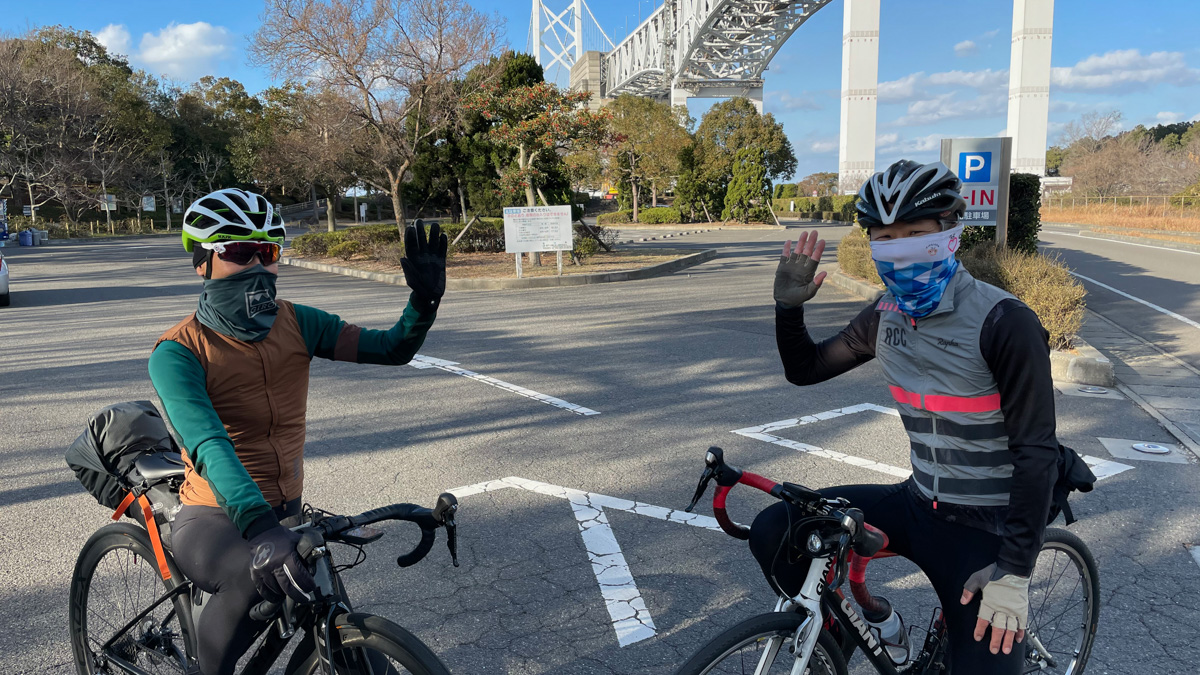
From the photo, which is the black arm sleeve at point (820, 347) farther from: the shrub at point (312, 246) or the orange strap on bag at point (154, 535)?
the shrub at point (312, 246)

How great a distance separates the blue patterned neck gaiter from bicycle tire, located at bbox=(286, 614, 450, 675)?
148cm

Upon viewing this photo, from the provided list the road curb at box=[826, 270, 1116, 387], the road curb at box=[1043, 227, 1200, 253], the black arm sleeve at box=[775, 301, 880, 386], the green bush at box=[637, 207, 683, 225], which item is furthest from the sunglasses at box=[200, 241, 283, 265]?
the green bush at box=[637, 207, 683, 225]

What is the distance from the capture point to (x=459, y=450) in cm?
566

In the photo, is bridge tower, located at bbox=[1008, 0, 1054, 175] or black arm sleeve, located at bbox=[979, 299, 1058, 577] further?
bridge tower, located at bbox=[1008, 0, 1054, 175]

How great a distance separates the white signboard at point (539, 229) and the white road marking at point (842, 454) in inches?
448

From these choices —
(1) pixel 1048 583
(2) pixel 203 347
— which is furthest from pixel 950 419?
(2) pixel 203 347

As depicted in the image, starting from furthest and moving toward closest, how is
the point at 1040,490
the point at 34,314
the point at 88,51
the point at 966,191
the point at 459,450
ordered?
the point at 88,51 → the point at 34,314 → the point at 966,191 → the point at 459,450 → the point at 1040,490

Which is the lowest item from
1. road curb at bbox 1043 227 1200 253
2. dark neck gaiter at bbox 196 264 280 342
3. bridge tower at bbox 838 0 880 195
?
road curb at bbox 1043 227 1200 253

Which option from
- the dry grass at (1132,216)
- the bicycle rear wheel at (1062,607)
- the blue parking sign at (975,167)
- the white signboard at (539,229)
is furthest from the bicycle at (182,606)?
the dry grass at (1132,216)

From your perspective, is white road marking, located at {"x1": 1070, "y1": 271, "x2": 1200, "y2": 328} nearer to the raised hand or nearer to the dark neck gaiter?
the raised hand

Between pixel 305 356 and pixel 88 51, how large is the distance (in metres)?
66.8

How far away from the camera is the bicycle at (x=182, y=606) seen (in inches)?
72.7

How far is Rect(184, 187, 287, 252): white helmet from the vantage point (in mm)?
2172

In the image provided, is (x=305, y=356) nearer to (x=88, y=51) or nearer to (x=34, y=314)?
(x=34, y=314)
